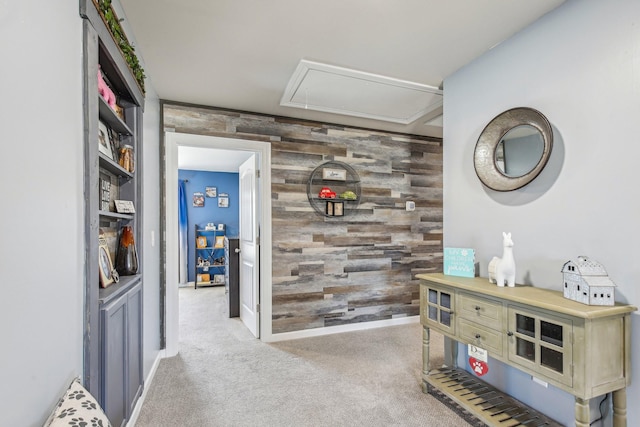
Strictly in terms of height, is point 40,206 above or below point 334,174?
below

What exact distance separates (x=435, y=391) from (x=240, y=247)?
2787 millimetres

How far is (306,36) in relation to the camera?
1.99 meters

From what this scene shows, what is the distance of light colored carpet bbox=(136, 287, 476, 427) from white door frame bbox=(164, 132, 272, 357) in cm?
29

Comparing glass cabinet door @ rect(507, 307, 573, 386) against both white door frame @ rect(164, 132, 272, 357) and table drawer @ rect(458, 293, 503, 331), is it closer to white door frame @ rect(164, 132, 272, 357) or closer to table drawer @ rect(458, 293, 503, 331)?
table drawer @ rect(458, 293, 503, 331)

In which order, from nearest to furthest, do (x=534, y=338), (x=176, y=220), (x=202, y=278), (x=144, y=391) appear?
(x=534, y=338) < (x=144, y=391) < (x=176, y=220) < (x=202, y=278)

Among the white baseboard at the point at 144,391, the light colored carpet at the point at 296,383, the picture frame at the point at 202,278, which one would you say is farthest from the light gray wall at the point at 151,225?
the picture frame at the point at 202,278

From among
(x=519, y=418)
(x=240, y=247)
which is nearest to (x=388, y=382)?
(x=519, y=418)

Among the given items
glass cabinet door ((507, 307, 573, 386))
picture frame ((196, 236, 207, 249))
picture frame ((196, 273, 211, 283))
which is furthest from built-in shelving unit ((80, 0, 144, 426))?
picture frame ((196, 236, 207, 249))

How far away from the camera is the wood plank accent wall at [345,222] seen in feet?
11.0

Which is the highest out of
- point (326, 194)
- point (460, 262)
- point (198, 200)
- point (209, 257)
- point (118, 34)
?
point (118, 34)

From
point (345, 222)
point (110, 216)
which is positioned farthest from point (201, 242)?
point (110, 216)

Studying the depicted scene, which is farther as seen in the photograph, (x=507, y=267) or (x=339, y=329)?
(x=339, y=329)

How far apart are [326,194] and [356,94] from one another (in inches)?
44.0

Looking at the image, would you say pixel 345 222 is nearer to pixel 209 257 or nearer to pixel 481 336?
pixel 481 336
